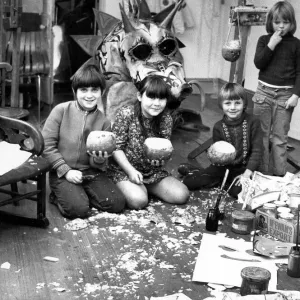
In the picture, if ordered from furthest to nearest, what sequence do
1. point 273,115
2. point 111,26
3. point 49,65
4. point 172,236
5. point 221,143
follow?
point 49,65
point 111,26
point 273,115
point 221,143
point 172,236

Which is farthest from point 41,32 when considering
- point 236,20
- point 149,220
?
point 149,220

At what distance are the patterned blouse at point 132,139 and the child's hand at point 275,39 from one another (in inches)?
42.9

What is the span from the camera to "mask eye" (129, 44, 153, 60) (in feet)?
18.0

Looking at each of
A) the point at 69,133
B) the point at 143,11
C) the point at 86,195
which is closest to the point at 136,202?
the point at 86,195

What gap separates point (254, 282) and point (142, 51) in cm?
314

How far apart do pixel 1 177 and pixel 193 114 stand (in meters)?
3.79

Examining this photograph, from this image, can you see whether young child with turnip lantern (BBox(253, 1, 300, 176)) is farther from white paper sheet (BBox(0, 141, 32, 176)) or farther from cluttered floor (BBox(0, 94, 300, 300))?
white paper sheet (BBox(0, 141, 32, 176))

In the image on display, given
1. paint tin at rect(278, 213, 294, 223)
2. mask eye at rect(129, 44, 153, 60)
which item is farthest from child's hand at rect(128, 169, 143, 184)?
mask eye at rect(129, 44, 153, 60)

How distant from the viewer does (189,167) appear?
16.4ft

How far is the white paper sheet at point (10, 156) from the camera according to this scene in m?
3.60

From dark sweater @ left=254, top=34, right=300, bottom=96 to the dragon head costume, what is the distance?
0.83 m

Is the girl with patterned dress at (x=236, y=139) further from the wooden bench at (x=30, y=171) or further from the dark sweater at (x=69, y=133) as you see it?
the wooden bench at (x=30, y=171)

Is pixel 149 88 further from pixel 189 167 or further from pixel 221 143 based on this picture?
pixel 189 167

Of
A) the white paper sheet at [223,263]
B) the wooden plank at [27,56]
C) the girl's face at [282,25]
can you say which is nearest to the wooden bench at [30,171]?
the white paper sheet at [223,263]
